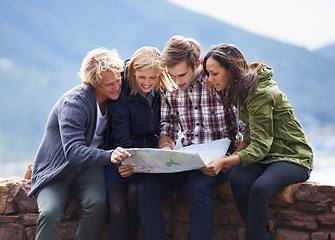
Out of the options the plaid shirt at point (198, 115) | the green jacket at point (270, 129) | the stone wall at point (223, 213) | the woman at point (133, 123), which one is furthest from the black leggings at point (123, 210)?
the green jacket at point (270, 129)

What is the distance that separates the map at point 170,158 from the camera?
2189 millimetres

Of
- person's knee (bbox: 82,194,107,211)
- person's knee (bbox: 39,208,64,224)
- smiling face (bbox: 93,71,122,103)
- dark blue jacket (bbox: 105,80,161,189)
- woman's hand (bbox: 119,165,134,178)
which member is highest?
smiling face (bbox: 93,71,122,103)

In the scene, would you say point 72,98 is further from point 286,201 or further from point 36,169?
point 286,201

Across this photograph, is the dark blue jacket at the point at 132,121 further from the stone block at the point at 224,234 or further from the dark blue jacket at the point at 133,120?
the stone block at the point at 224,234

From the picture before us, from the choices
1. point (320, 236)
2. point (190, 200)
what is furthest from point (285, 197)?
point (190, 200)

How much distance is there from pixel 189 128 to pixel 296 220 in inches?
31.2

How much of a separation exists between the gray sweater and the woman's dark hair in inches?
28.8

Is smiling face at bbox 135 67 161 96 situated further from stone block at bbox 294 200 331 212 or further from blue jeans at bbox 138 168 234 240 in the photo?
stone block at bbox 294 200 331 212

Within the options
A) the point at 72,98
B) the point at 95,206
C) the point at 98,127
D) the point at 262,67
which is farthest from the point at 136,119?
the point at 262,67

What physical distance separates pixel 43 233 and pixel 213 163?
0.97 metres

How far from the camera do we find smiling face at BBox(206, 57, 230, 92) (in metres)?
2.41

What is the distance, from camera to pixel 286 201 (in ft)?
7.98

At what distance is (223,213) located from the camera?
2.63 metres

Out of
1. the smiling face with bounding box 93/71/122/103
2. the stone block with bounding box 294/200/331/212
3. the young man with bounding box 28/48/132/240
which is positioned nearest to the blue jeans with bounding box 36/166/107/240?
the young man with bounding box 28/48/132/240
